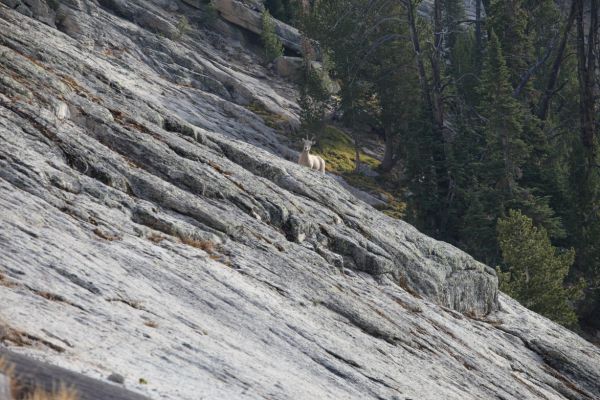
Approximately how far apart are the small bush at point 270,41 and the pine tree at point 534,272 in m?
43.8

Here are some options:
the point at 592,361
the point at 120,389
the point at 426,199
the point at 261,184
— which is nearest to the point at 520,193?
the point at 426,199

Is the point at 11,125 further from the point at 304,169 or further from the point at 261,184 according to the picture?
the point at 304,169

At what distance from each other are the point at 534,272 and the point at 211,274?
91.5 feet

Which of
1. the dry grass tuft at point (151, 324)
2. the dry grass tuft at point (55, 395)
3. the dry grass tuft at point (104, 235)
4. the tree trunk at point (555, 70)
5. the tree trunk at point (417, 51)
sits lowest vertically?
the dry grass tuft at point (151, 324)

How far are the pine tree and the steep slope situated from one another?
1055cm

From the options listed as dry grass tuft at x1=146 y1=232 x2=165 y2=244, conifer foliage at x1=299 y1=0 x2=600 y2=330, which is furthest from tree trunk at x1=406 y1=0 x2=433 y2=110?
dry grass tuft at x1=146 y1=232 x2=165 y2=244

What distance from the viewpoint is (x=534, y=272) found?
1610 inches

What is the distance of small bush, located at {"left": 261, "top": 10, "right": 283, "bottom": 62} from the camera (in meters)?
82.5

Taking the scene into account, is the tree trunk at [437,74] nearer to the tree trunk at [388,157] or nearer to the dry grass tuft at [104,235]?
the tree trunk at [388,157]

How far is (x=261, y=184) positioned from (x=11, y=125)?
278 inches

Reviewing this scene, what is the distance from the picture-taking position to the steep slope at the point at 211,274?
12070mm

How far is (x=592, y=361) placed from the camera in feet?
86.0

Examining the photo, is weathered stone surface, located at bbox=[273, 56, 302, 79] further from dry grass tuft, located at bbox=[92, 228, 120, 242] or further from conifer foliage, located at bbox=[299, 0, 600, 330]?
dry grass tuft, located at bbox=[92, 228, 120, 242]

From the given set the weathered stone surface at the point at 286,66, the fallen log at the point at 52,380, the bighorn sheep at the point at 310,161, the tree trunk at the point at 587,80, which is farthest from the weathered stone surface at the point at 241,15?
the fallen log at the point at 52,380
